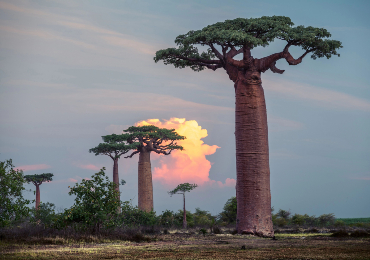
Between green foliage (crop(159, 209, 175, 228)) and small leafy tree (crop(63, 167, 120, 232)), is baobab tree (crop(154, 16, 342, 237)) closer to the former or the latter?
small leafy tree (crop(63, 167, 120, 232))

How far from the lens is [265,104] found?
43.0 feet

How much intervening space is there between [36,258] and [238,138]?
7.80 m

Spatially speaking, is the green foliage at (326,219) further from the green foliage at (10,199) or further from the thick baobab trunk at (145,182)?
the green foliage at (10,199)

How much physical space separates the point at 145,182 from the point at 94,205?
1508 centimetres

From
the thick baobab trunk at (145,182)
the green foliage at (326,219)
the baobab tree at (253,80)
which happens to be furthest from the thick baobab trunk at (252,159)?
the thick baobab trunk at (145,182)

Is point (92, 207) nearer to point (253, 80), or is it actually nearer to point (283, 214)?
point (253, 80)

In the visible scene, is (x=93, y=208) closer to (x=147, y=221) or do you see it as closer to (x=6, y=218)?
(x=6, y=218)

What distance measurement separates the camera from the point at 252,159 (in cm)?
1233

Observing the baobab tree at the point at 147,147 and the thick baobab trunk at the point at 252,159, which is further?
the baobab tree at the point at 147,147

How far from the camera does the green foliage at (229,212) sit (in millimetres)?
21312

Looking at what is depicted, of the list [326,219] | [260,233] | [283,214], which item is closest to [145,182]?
[283,214]

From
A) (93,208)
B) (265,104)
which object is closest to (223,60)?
(265,104)

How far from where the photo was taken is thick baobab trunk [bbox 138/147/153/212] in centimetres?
2593

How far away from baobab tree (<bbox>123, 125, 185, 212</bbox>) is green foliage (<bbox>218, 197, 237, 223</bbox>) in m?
5.57
